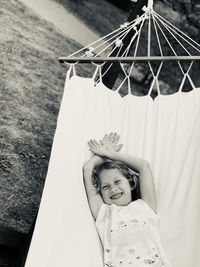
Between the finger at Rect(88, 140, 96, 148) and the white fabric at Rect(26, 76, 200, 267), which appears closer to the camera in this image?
the white fabric at Rect(26, 76, 200, 267)

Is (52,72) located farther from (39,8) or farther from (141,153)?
(141,153)

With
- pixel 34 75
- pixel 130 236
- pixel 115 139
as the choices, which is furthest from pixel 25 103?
pixel 130 236

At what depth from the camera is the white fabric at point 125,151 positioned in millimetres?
1463

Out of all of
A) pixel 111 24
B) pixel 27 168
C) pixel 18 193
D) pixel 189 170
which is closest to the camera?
pixel 189 170

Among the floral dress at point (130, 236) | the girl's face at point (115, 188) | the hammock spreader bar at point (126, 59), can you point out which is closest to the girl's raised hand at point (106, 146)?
the girl's face at point (115, 188)

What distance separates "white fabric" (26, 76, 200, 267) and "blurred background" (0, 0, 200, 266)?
2.68ft

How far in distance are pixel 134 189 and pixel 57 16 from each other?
4682 millimetres

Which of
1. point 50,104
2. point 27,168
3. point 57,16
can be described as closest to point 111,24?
point 57,16

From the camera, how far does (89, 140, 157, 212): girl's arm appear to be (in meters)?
1.78

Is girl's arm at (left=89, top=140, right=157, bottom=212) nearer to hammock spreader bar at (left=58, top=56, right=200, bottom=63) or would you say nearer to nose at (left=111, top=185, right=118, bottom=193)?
nose at (left=111, top=185, right=118, bottom=193)

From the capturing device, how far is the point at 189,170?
1.81 metres

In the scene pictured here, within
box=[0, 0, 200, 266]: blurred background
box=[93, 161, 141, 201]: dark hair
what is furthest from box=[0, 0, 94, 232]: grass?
box=[93, 161, 141, 201]: dark hair

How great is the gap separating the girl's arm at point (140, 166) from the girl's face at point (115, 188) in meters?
0.07

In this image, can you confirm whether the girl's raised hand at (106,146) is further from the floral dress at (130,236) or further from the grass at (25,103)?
the grass at (25,103)
